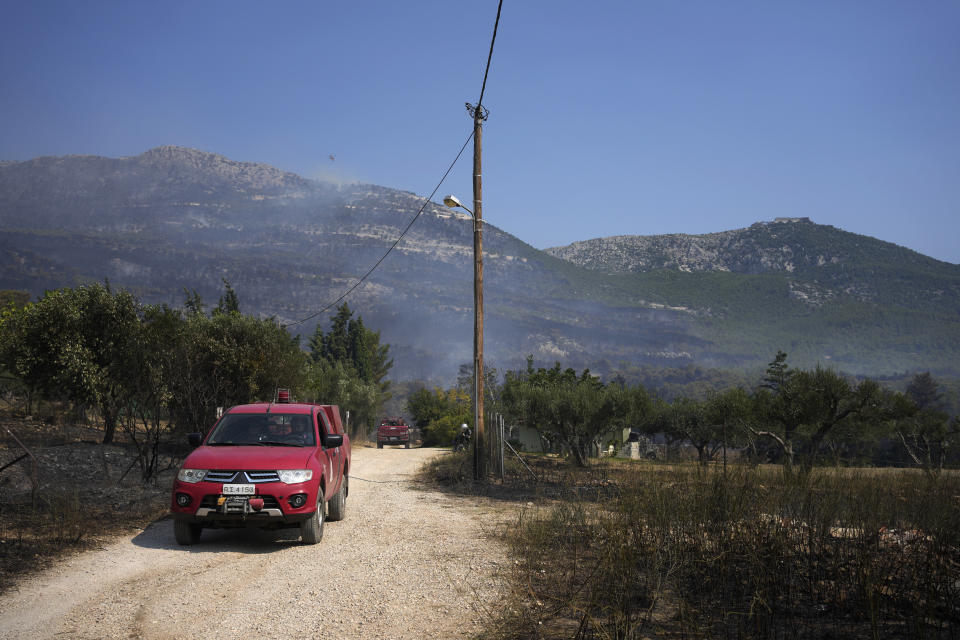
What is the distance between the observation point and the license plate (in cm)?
946

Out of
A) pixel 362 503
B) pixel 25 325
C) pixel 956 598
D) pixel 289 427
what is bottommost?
pixel 362 503

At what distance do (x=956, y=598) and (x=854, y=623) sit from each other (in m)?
0.81

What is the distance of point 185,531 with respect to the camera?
31.7 feet

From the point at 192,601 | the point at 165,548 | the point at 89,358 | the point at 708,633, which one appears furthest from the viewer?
the point at 89,358

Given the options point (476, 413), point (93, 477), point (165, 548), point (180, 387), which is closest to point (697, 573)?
point (165, 548)

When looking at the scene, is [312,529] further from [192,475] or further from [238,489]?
[192,475]

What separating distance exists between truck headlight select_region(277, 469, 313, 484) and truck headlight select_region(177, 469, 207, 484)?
38.2 inches

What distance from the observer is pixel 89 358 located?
2538cm

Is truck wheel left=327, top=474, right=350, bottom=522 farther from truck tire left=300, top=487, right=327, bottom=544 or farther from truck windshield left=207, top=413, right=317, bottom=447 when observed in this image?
truck tire left=300, top=487, right=327, bottom=544

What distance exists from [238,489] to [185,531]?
965mm

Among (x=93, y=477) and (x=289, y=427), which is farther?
(x=93, y=477)

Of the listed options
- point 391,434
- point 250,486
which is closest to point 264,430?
point 250,486

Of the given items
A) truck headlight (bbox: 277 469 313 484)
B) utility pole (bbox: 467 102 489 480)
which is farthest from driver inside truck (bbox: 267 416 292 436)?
utility pole (bbox: 467 102 489 480)

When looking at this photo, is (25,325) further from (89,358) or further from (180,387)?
(180,387)
